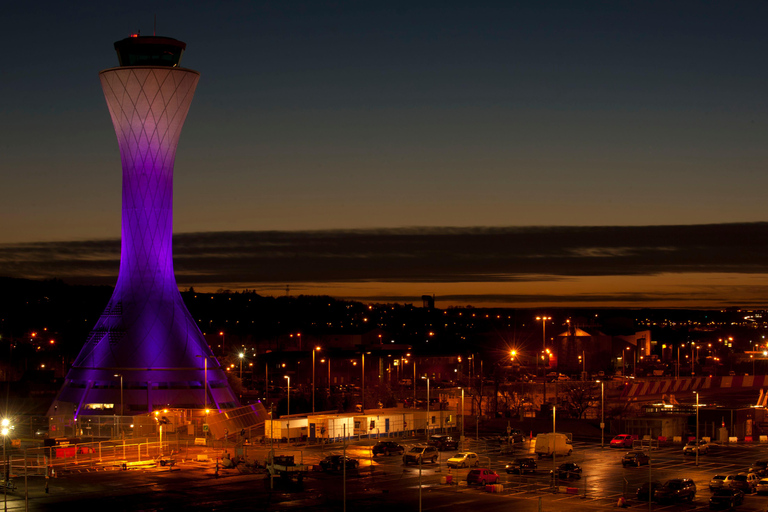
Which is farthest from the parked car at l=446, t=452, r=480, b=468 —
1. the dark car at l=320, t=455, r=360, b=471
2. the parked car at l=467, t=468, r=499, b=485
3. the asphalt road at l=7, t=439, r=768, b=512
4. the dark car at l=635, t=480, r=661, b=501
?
the dark car at l=635, t=480, r=661, b=501

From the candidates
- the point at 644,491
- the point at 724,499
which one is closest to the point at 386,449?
the point at 644,491

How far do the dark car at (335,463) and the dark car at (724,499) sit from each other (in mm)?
15552

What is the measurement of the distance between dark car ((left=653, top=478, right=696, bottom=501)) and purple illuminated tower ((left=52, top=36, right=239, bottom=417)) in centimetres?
3544

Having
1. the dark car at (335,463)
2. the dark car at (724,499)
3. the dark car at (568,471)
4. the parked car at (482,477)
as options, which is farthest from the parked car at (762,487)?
the dark car at (335,463)

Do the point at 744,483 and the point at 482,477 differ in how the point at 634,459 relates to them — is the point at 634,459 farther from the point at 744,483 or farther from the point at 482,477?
the point at 482,477

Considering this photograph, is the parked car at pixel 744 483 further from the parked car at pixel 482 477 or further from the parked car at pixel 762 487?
the parked car at pixel 482 477

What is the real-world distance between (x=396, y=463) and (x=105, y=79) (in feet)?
120

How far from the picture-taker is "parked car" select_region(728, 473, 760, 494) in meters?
38.2

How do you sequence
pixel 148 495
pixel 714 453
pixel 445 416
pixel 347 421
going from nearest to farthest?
pixel 148 495
pixel 714 453
pixel 347 421
pixel 445 416

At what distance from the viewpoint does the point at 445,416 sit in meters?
63.2

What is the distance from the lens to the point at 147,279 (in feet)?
221

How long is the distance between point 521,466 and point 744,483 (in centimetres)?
963

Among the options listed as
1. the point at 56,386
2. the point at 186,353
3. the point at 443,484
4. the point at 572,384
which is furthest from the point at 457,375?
the point at 443,484

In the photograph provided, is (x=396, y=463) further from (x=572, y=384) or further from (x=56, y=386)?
(x=56, y=386)
